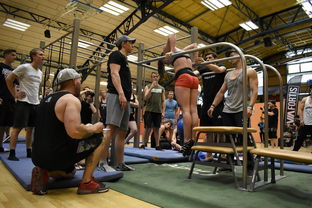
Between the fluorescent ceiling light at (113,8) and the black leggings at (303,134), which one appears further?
the fluorescent ceiling light at (113,8)

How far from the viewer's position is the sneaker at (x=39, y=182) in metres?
1.82

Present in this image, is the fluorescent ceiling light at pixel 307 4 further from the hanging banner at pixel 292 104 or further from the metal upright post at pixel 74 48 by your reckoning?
the metal upright post at pixel 74 48

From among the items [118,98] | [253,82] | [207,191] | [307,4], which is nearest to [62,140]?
[118,98]

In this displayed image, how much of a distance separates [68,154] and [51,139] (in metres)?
0.17

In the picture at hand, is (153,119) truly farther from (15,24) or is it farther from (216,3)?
(15,24)

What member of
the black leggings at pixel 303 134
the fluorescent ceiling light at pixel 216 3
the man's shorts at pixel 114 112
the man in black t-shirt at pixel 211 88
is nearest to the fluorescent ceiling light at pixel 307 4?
the fluorescent ceiling light at pixel 216 3

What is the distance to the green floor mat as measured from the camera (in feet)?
5.71

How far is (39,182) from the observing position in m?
1.83

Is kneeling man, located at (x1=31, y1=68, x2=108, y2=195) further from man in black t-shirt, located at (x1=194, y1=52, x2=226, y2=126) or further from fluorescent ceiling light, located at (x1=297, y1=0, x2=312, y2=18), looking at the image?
fluorescent ceiling light, located at (x1=297, y1=0, x2=312, y2=18)

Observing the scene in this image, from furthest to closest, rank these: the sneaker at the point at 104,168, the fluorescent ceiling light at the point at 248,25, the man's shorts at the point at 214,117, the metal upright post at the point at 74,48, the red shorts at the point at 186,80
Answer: the fluorescent ceiling light at the point at 248,25
the man's shorts at the point at 214,117
the metal upright post at the point at 74,48
the red shorts at the point at 186,80
the sneaker at the point at 104,168

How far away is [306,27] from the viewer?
1198 cm

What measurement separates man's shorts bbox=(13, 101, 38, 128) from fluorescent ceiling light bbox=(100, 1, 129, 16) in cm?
693

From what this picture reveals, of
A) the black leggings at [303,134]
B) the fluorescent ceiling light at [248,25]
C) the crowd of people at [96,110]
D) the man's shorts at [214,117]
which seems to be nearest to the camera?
the crowd of people at [96,110]

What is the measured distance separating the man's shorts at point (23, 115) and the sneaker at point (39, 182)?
4.59 ft
